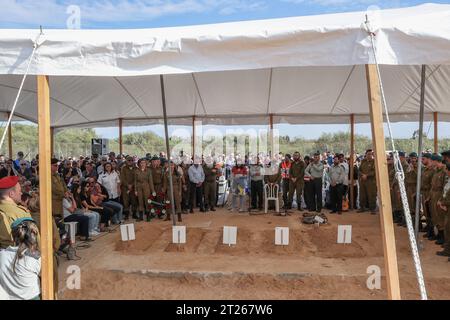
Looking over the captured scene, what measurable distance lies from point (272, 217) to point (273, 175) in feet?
4.85

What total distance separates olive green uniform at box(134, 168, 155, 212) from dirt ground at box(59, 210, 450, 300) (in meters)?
1.56

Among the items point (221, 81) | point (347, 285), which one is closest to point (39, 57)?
point (347, 285)

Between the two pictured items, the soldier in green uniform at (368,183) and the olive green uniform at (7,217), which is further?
the soldier in green uniform at (368,183)

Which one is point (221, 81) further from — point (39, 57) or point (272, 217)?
point (39, 57)

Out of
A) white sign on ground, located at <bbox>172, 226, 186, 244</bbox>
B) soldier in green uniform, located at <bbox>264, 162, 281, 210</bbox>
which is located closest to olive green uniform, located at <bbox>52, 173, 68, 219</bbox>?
white sign on ground, located at <bbox>172, 226, 186, 244</bbox>

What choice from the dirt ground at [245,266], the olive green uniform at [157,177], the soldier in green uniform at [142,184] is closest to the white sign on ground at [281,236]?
the dirt ground at [245,266]

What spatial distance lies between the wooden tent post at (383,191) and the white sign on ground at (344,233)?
414 centimetres

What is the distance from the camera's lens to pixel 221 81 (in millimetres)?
9219

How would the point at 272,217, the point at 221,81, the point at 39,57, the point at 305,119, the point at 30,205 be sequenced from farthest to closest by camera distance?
1. the point at 305,119
2. the point at 272,217
3. the point at 221,81
4. the point at 30,205
5. the point at 39,57

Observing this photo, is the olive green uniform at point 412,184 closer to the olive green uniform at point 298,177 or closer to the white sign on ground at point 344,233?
the white sign on ground at point 344,233

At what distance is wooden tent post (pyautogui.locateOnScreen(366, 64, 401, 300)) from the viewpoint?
3031 millimetres

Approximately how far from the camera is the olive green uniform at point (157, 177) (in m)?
10.4

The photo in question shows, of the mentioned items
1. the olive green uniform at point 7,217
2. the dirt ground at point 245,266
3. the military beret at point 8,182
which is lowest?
the dirt ground at point 245,266
